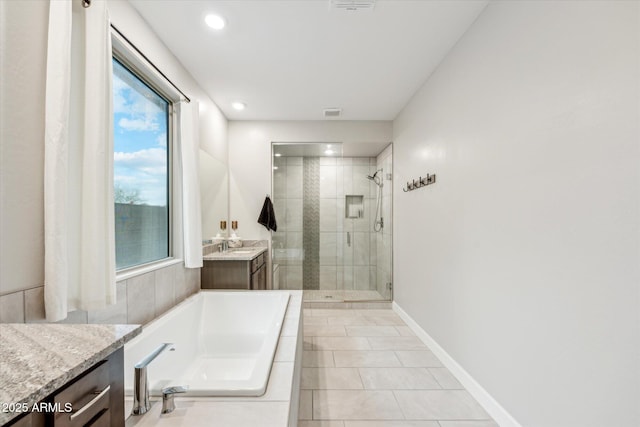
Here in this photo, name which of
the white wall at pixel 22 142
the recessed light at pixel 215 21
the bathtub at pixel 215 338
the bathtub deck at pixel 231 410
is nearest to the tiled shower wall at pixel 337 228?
the bathtub at pixel 215 338

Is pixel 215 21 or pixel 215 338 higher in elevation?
pixel 215 21

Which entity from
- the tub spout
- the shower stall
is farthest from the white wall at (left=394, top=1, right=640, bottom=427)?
the shower stall

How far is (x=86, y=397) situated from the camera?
62 cm

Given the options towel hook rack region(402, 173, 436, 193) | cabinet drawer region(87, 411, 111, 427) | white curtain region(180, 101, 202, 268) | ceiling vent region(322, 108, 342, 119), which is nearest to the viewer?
cabinet drawer region(87, 411, 111, 427)

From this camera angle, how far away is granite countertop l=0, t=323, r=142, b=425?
0.48 m

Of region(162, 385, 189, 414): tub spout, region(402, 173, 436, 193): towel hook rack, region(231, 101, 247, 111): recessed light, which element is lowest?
region(162, 385, 189, 414): tub spout

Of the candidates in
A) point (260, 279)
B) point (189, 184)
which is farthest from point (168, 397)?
point (260, 279)

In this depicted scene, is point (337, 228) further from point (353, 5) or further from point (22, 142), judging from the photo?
point (22, 142)

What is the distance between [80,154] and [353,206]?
3.51 m

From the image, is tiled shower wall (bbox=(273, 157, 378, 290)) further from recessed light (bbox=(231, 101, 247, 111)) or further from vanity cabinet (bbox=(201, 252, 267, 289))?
vanity cabinet (bbox=(201, 252, 267, 289))

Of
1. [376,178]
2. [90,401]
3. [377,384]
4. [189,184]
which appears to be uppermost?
[376,178]

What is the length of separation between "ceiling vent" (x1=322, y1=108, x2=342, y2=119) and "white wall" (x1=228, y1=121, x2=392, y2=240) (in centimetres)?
15

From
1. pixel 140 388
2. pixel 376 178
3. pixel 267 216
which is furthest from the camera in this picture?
pixel 376 178

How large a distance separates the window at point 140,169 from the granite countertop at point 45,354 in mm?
1182
